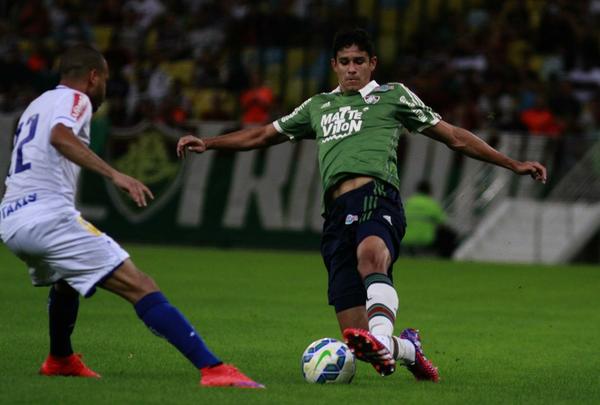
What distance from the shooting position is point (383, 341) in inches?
309

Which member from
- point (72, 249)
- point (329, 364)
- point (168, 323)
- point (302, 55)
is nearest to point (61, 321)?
point (72, 249)

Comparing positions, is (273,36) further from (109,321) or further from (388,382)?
(388,382)

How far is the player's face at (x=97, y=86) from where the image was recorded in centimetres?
781

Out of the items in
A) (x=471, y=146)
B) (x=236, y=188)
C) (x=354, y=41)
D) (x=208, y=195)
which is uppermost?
(x=354, y=41)

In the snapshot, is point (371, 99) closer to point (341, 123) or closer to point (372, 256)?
point (341, 123)

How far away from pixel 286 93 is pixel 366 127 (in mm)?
17945

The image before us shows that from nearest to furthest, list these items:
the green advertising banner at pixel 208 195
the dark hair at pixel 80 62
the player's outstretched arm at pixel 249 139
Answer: the dark hair at pixel 80 62
the player's outstretched arm at pixel 249 139
the green advertising banner at pixel 208 195

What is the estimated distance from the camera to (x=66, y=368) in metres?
8.16

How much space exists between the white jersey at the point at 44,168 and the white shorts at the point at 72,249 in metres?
0.06

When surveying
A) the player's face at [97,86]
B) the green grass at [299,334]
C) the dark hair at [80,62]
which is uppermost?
the dark hair at [80,62]

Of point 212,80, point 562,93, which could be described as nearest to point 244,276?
point 562,93

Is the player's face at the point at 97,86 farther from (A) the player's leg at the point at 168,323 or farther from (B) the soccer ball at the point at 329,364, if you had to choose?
(B) the soccer ball at the point at 329,364

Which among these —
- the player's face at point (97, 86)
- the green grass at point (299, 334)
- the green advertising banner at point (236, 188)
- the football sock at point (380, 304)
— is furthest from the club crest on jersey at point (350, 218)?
the green advertising banner at point (236, 188)

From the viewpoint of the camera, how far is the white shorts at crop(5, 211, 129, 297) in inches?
294
